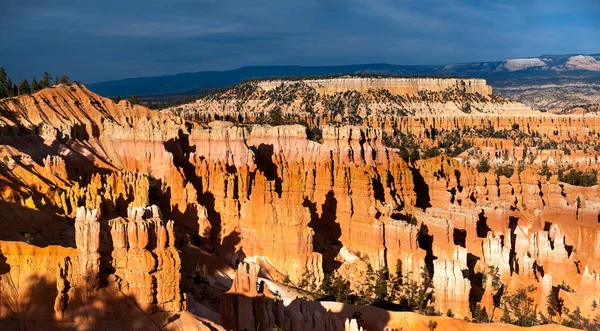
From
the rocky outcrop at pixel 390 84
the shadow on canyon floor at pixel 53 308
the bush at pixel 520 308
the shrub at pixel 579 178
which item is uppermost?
the rocky outcrop at pixel 390 84

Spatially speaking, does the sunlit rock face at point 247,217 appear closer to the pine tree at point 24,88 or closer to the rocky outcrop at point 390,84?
the pine tree at point 24,88

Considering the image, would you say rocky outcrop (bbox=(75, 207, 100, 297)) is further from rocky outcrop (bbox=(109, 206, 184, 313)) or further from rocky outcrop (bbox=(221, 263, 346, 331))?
rocky outcrop (bbox=(221, 263, 346, 331))

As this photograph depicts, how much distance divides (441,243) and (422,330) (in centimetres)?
1318

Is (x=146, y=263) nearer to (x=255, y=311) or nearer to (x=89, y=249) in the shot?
(x=89, y=249)

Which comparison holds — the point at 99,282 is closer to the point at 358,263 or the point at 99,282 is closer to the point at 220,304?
the point at 220,304

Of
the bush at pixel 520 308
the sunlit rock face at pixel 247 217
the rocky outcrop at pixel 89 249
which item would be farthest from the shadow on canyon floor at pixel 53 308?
the bush at pixel 520 308

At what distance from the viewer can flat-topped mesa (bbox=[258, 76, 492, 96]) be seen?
524 ft

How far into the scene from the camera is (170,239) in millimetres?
28609

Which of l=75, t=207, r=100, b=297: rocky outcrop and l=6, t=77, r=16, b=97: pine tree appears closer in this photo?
l=75, t=207, r=100, b=297: rocky outcrop

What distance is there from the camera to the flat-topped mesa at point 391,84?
160m

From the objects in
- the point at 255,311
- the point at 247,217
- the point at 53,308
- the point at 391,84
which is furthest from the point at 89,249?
the point at 391,84

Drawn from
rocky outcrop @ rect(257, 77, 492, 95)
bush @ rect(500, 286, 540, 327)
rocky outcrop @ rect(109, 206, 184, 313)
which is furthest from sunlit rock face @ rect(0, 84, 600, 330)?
rocky outcrop @ rect(257, 77, 492, 95)

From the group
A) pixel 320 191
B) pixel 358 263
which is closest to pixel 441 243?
pixel 358 263

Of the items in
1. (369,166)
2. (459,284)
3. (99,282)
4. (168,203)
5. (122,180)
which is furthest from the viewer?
(369,166)
